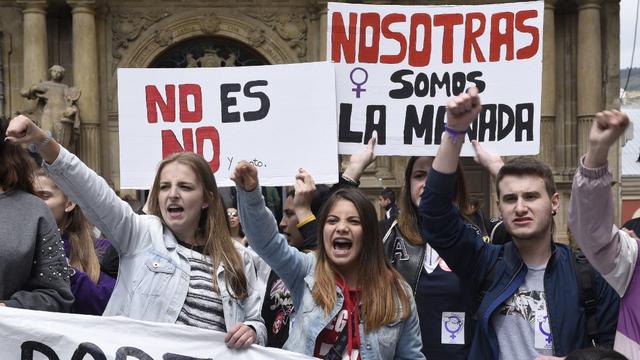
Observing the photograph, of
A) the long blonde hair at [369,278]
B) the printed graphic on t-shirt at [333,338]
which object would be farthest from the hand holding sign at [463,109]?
the printed graphic on t-shirt at [333,338]

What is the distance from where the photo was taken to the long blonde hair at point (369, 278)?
4066mm

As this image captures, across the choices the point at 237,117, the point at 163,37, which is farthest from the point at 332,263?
the point at 163,37

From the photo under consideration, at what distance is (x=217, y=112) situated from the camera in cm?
609

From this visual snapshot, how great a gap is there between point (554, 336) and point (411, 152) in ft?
7.78

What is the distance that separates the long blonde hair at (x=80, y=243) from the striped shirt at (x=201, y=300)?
3.33 ft

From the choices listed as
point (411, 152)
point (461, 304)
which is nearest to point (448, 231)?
point (461, 304)

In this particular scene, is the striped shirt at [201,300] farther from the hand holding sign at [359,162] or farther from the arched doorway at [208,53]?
the arched doorway at [208,53]

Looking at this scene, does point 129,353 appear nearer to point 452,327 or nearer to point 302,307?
point 302,307

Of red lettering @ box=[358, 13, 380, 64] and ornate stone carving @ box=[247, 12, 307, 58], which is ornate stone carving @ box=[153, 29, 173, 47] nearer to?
ornate stone carving @ box=[247, 12, 307, 58]

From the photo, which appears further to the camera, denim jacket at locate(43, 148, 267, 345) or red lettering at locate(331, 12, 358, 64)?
red lettering at locate(331, 12, 358, 64)

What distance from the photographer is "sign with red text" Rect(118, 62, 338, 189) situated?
6.00 meters

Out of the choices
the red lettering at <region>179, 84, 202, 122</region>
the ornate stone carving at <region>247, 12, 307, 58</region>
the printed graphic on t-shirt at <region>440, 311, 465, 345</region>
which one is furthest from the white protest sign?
the ornate stone carving at <region>247, 12, 307, 58</region>

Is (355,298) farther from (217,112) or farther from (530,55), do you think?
A: (530,55)

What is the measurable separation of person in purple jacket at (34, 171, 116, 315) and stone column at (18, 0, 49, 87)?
13.9m
